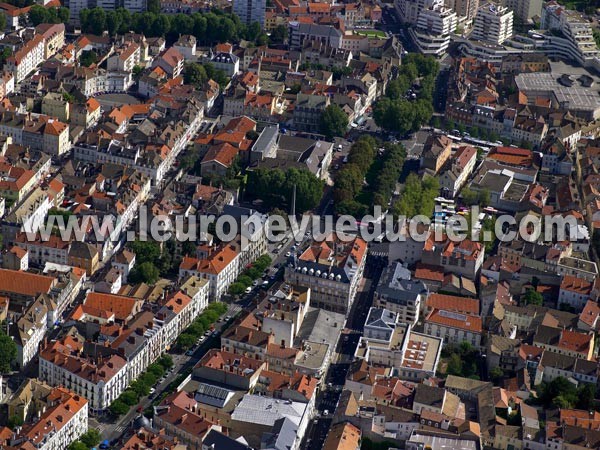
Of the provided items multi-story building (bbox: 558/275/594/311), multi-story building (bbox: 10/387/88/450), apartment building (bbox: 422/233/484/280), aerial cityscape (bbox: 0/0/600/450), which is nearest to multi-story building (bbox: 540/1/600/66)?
aerial cityscape (bbox: 0/0/600/450)

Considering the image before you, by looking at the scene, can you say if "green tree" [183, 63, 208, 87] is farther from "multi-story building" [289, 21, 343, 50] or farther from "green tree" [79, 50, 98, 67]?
"multi-story building" [289, 21, 343, 50]

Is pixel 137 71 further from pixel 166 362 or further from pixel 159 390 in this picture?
pixel 159 390

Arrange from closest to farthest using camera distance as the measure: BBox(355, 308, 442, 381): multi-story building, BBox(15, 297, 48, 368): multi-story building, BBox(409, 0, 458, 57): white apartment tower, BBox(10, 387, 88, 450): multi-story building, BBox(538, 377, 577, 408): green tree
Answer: BBox(10, 387, 88, 450): multi-story building
BBox(538, 377, 577, 408): green tree
BBox(15, 297, 48, 368): multi-story building
BBox(355, 308, 442, 381): multi-story building
BBox(409, 0, 458, 57): white apartment tower

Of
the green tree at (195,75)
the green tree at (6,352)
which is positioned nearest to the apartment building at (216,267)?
the green tree at (6,352)

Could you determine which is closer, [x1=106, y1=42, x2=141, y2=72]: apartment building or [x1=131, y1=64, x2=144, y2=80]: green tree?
[x1=106, y1=42, x2=141, y2=72]: apartment building

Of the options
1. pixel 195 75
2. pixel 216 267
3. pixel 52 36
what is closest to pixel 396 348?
pixel 216 267

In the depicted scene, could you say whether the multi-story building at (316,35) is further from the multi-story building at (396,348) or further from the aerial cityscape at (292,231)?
the multi-story building at (396,348)
